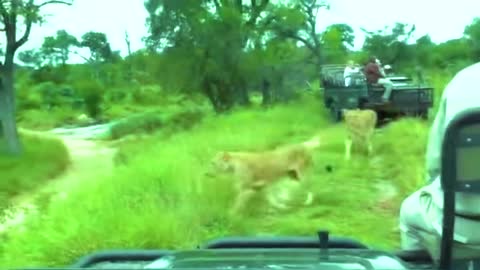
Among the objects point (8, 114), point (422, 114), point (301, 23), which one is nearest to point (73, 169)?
point (8, 114)

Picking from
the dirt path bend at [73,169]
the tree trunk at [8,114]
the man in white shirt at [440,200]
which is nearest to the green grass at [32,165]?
the dirt path bend at [73,169]

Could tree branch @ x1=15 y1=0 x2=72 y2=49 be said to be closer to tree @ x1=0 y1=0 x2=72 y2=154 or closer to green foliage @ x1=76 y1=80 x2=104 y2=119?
tree @ x1=0 y1=0 x2=72 y2=154

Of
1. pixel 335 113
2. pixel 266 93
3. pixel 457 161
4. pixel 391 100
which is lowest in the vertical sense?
pixel 266 93

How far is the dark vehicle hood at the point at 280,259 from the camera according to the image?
1.87m

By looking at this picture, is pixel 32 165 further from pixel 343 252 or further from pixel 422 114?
pixel 343 252

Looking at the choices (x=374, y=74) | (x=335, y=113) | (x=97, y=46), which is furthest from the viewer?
(x=97, y=46)

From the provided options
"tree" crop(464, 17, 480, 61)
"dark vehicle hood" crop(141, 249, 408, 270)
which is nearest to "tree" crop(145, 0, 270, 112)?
"tree" crop(464, 17, 480, 61)

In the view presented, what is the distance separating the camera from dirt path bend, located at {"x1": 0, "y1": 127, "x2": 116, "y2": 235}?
11.5 m

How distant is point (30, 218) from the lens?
9836mm

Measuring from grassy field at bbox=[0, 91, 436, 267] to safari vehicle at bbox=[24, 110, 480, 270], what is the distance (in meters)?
4.86

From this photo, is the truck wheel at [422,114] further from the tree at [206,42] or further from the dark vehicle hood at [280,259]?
the dark vehicle hood at [280,259]

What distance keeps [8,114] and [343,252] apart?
29675 millimetres

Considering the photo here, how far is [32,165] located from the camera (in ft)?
96.1

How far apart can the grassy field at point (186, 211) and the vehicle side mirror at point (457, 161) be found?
5002 millimetres
